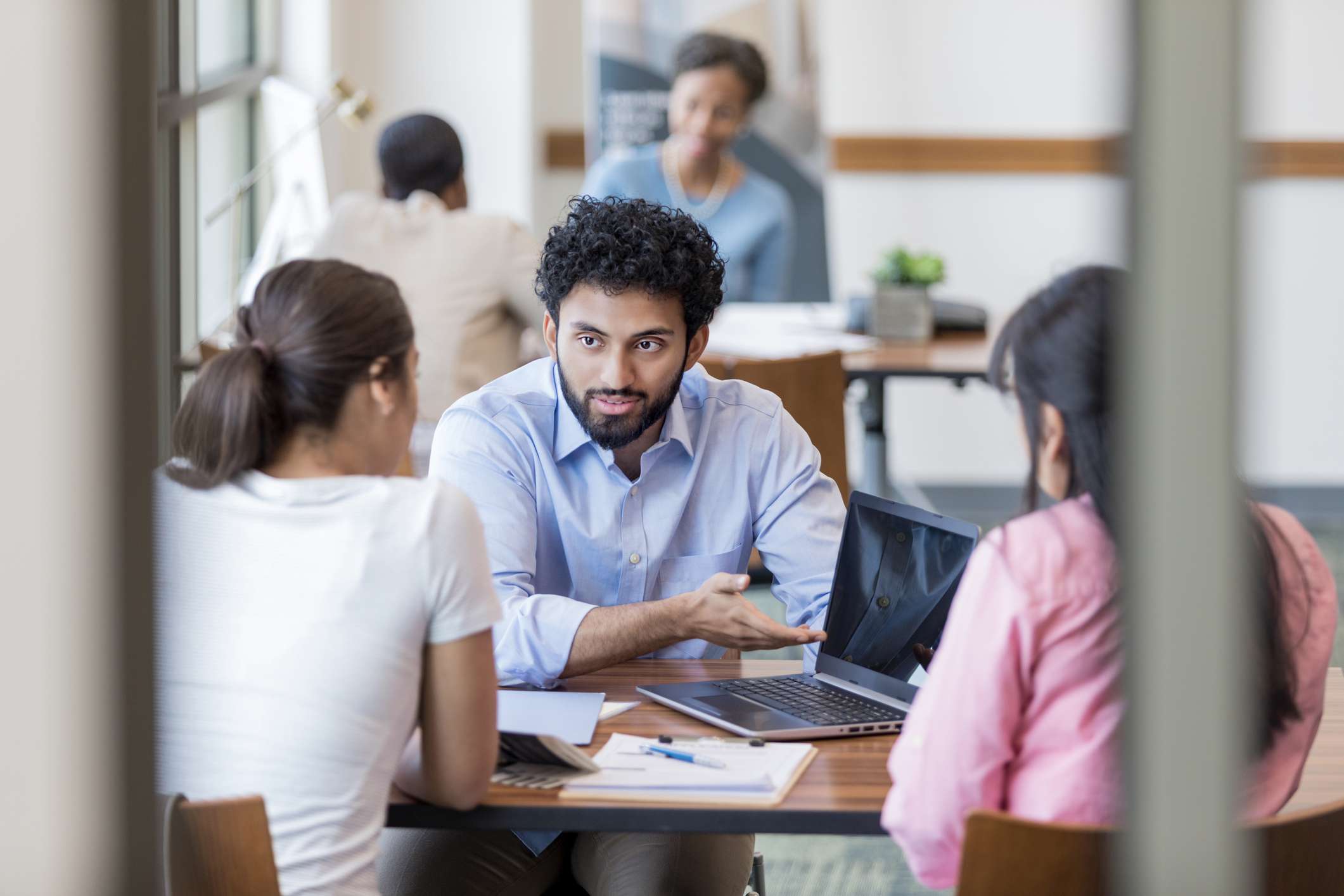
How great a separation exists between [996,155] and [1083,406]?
12.6 ft

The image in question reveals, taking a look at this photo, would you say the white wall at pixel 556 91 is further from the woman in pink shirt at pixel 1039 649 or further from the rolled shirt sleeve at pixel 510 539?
the woman in pink shirt at pixel 1039 649

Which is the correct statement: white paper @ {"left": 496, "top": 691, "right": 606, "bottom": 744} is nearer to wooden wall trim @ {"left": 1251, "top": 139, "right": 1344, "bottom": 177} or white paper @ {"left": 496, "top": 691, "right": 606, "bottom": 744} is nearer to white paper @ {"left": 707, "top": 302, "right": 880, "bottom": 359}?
white paper @ {"left": 707, "top": 302, "right": 880, "bottom": 359}

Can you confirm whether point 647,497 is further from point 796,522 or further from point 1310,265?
point 1310,265

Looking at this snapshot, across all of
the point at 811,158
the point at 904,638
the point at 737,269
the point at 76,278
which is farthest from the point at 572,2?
the point at 76,278

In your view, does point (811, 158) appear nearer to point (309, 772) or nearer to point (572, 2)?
point (572, 2)

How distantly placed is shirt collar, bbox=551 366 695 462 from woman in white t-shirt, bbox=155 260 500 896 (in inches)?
20.3

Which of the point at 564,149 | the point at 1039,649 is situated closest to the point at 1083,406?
the point at 1039,649

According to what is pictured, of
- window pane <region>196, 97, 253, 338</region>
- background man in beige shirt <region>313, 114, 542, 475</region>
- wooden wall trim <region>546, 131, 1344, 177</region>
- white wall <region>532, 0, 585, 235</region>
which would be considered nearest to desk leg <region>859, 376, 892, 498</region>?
background man in beige shirt <region>313, 114, 542, 475</region>

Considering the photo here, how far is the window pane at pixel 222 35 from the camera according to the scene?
398 centimetres

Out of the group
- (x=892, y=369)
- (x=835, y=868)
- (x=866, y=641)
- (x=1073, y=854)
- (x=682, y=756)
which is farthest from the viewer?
(x=892, y=369)

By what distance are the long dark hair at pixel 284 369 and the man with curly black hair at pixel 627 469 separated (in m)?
0.40

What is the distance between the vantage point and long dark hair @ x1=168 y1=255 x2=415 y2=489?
4.46ft

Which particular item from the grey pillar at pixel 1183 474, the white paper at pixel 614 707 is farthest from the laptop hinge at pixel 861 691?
the grey pillar at pixel 1183 474

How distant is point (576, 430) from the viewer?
73.2 inches
